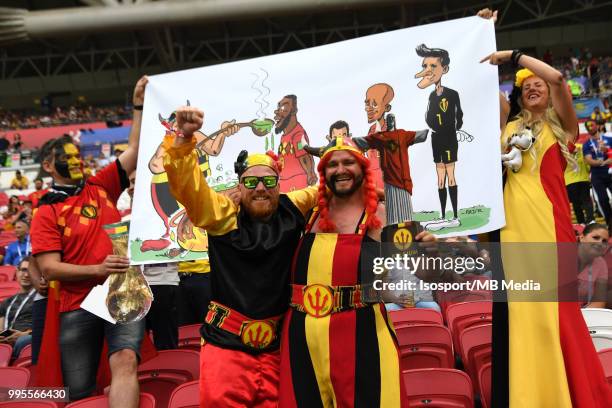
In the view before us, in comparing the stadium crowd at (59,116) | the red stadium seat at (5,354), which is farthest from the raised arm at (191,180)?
the stadium crowd at (59,116)

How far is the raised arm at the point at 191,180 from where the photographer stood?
8.64ft

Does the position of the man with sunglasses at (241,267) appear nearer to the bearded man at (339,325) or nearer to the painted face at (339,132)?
the bearded man at (339,325)

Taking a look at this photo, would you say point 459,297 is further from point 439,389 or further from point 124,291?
point 124,291

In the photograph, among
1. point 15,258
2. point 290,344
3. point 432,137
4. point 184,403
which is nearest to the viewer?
point 290,344

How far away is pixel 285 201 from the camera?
2.95 m

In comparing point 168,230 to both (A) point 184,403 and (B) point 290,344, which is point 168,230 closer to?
(A) point 184,403

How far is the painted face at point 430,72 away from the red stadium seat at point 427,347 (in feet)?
4.74

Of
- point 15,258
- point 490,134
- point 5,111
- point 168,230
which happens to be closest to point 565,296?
point 490,134

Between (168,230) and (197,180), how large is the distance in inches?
44.9

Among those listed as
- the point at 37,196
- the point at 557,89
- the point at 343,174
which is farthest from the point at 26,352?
the point at 557,89

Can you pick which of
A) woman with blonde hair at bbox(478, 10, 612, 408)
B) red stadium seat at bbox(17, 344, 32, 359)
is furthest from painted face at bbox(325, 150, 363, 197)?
red stadium seat at bbox(17, 344, 32, 359)

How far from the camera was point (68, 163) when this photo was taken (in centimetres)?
362

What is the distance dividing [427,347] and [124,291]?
71.1 inches

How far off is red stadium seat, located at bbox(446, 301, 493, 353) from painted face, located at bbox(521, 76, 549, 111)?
1.44 metres
